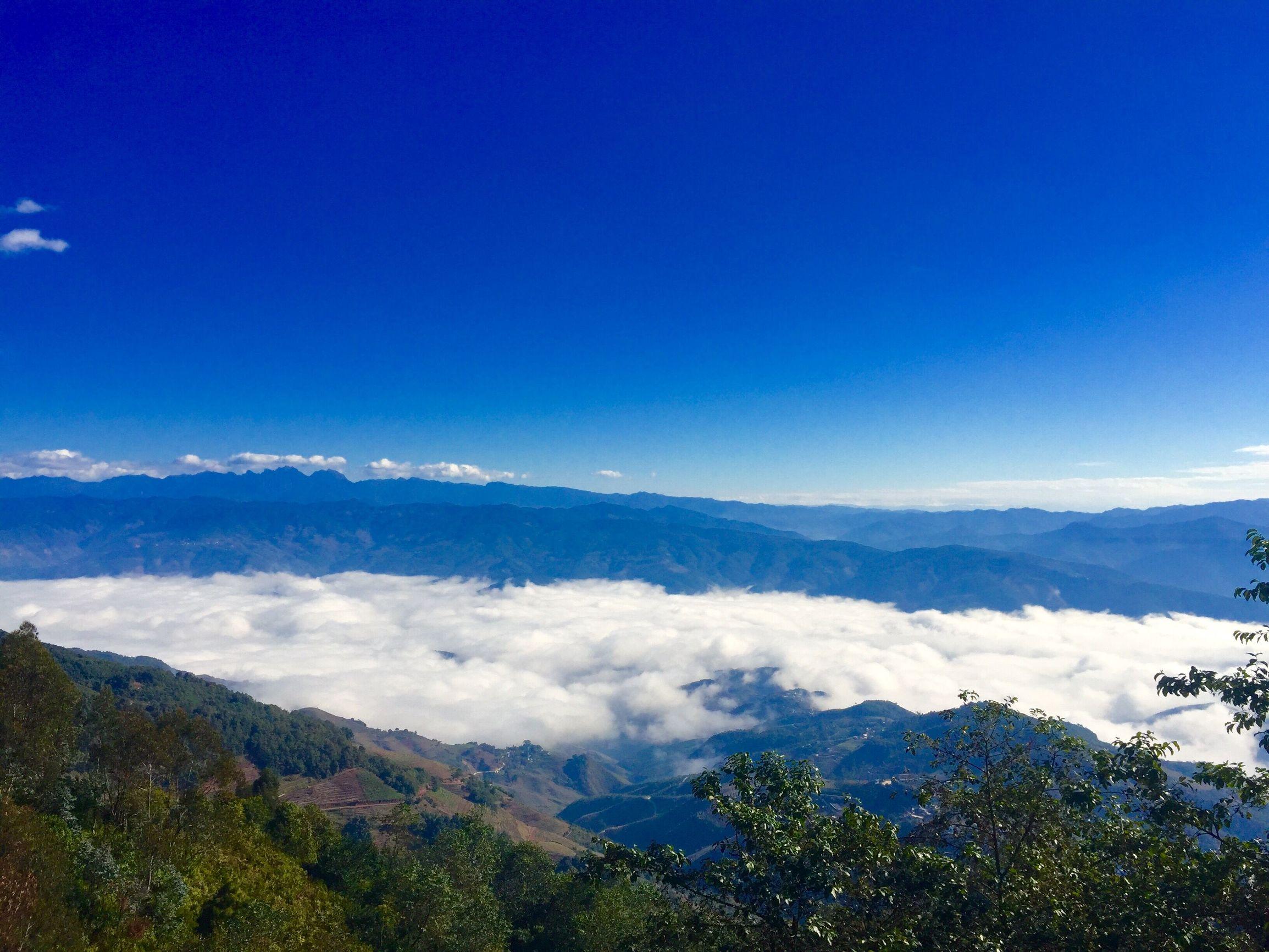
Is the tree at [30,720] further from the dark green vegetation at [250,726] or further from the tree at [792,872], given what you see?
the dark green vegetation at [250,726]

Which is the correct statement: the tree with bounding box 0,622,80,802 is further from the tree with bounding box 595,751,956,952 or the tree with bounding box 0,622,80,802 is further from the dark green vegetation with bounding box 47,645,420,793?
the dark green vegetation with bounding box 47,645,420,793

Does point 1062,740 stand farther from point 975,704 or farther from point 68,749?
point 68,749

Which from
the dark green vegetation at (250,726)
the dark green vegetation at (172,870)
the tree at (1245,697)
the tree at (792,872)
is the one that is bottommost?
the dark green vegetation at (250,726)

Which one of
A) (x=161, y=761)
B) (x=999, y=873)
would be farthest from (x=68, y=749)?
(x=999, y=873)

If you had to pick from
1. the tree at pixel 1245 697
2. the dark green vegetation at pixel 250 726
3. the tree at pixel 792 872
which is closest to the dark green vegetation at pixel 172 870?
the tree at pixel 792 872

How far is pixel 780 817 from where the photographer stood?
13266 millimetres

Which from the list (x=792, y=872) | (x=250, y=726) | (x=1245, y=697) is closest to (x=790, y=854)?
(x=792, y=872)

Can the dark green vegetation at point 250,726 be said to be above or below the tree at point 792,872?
Answer: below

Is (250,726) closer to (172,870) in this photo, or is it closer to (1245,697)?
(172,870)

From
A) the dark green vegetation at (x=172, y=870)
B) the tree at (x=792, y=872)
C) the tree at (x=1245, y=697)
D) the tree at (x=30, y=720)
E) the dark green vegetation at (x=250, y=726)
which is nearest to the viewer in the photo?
the tree at (x=792, y=872)

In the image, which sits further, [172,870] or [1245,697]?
[172,870]

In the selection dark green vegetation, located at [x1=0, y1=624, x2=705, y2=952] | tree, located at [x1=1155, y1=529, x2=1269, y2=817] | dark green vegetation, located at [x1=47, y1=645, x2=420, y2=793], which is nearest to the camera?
tree, located at [x1=1155, y1=529, x2=1269, y2=817]

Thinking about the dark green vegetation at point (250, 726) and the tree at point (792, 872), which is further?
the dark green vegetation at point (250, 726)

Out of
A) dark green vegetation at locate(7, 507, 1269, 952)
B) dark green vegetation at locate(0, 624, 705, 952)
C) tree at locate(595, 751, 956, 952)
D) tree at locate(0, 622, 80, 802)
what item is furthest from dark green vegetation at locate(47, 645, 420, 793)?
tree at locate(595, 751, 956, 952)
